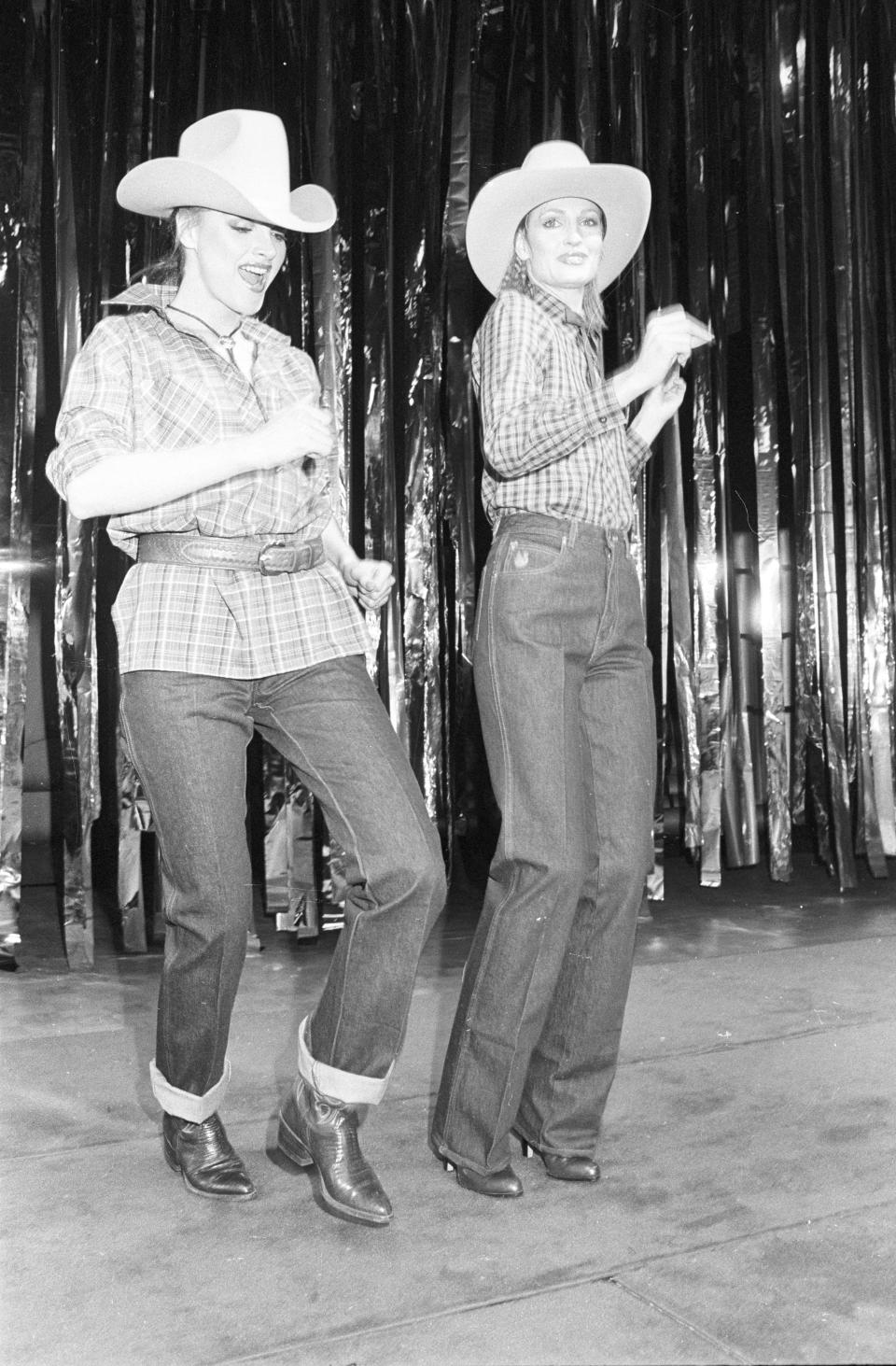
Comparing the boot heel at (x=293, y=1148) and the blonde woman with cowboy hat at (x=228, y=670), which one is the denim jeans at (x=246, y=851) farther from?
the boot heel at (x=293, y=1148)

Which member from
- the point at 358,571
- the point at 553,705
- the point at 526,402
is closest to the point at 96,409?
the point at 358,571

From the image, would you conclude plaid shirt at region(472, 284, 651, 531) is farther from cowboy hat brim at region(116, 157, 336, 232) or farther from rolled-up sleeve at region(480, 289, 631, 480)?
cowboy hat brim at region(116, 157, 336, 232)

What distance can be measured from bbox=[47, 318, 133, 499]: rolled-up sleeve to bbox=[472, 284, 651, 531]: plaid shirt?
51cm

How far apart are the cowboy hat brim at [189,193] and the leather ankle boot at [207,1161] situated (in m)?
1.26

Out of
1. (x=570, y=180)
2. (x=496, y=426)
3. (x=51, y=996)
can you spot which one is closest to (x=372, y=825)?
(x=496, y=426)

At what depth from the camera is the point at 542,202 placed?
6.97 ft

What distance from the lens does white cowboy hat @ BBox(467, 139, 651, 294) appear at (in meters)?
2.08

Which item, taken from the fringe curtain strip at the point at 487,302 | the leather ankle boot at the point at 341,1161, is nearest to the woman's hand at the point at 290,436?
the leather ankle boot at the point at 341,1161

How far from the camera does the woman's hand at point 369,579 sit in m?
2.02

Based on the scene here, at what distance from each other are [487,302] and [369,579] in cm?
230

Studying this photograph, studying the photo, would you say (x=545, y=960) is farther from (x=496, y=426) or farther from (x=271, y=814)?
(x=271, y=814)

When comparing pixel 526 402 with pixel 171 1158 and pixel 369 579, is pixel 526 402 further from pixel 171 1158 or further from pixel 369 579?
pixel 171 1158

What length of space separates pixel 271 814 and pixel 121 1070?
118 centimetres

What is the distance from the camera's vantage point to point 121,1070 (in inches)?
102
